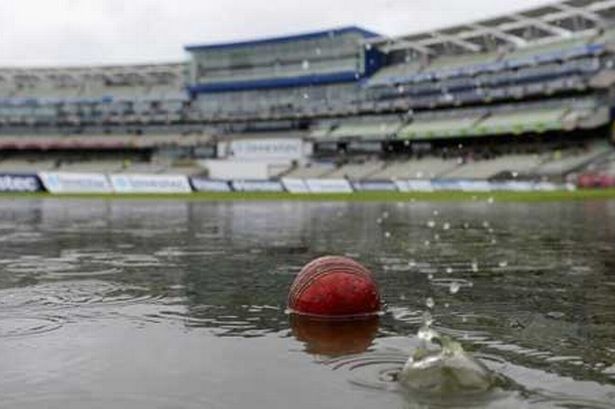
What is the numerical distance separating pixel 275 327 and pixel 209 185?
201 ft

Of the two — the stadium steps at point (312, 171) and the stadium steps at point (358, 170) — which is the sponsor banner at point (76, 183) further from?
the stadium steps at point (312, 171)

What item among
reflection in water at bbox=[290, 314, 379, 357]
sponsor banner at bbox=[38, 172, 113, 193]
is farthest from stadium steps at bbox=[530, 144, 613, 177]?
reflection in water at bbox=[290, 314, 379, 357]

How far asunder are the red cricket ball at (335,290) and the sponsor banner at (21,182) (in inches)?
2427

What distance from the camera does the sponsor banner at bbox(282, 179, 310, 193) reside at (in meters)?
68.2

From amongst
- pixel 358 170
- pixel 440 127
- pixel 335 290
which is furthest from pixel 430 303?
pixel 440 127

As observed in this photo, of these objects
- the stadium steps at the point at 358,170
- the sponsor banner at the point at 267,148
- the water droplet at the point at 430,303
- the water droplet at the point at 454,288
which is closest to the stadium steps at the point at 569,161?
the stadium steps at the point at 358,170

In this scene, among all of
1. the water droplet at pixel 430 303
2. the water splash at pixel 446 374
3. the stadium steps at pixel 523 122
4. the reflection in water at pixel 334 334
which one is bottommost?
the water droplet at pixel 430 303

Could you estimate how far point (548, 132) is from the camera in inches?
3056

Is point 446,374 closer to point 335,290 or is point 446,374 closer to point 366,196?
point 335,290

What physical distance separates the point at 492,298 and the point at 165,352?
17.6 feet

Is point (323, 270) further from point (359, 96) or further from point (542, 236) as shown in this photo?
point (359, 96)

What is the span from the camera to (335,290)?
9.74m

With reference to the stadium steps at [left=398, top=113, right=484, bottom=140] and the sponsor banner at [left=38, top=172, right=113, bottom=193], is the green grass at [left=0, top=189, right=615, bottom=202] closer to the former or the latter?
the sponsor banner at [left=38, top=172, right=113, bottom=193]

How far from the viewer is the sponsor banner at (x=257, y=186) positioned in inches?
2736
